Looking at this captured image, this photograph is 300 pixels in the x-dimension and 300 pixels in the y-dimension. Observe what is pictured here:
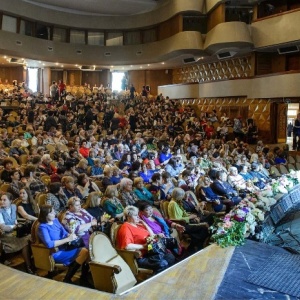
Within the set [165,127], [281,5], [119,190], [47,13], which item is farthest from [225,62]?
[119,190]

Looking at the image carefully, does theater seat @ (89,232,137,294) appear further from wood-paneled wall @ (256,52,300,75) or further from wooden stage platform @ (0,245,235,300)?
wood-paneled wall @ (256,52,300,75)

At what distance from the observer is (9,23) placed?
20125 mm


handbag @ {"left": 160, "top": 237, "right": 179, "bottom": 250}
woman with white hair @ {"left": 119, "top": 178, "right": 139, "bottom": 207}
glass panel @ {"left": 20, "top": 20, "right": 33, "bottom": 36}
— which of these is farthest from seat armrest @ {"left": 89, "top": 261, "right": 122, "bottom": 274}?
glass panel @ {"left": 20, "top": 20, "right": 33, "bottom": 36}

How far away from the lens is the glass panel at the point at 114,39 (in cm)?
2478

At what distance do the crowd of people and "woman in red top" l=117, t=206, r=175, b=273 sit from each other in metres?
0.01

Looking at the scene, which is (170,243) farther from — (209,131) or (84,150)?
(209,131)

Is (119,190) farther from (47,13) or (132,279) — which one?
(47,13)

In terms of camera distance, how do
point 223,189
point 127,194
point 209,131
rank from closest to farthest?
point 127,194
point 223,189
point 209,131

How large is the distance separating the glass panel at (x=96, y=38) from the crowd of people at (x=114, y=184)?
389 inches

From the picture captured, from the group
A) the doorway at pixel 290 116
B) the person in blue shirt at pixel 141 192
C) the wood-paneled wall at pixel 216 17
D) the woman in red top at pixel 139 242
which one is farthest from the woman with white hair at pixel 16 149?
the doorway at pixel 290 116

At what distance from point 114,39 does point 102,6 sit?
2.45 m

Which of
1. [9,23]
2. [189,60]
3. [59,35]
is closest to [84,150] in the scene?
[189,60]

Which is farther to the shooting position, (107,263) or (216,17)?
(216,17)

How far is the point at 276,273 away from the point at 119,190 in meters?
3.13
